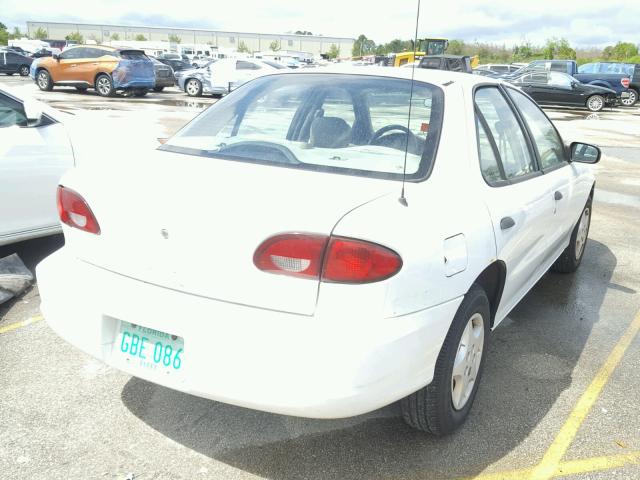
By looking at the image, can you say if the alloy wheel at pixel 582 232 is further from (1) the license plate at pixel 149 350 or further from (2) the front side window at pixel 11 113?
(2) the front side window at pixel 11 113

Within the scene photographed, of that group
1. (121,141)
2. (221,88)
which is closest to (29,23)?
(221,88)

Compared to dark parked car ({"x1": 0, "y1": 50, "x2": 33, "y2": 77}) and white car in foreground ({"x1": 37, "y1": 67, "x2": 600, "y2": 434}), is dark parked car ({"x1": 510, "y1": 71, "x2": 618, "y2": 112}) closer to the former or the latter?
white car in foreground ({"x1": 37, "y1": 67, "x2": 600, "y2": 434})

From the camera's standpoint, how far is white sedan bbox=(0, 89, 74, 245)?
461 cm

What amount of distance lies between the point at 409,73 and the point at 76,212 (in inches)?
68.9

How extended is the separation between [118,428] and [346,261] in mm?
1406

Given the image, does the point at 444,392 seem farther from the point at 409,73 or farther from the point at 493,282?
the point at 409,73

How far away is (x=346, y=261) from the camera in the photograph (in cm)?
214

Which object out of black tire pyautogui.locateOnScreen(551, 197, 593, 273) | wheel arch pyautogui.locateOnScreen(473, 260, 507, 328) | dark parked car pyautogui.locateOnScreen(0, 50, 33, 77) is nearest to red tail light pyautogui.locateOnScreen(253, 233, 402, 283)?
wheel arch pyautogui.locateOnScreen(473, 260, 507, 328)

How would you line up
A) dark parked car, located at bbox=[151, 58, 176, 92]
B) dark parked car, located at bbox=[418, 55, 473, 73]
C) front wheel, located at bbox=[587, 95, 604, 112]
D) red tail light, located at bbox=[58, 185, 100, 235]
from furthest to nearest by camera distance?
dark parked car, located at bbox=[151, 58, 176, 92] → front wheel, located at bbox=[587, 95, 604, 112] → dark parked car, located at bbox=[418, 55, 473, 73] → red tail light, located at bbox=[58, 185, 100, 235]

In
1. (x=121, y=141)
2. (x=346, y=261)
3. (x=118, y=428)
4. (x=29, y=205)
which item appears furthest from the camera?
(x=121, y=141)

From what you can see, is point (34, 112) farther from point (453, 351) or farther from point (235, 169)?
point (453, 351)

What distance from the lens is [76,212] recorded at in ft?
8.61

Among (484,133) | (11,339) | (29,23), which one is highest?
(29,23)

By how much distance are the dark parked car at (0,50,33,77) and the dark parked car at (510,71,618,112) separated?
28155 millimetres
